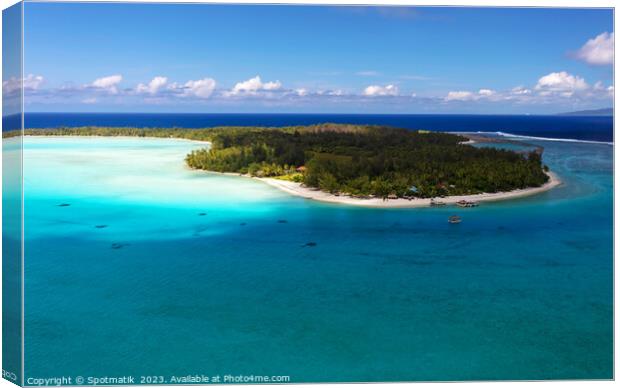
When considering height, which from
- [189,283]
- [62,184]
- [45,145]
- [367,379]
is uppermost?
[45,145]

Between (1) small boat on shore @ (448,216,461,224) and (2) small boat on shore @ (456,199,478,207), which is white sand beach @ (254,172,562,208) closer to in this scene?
(2) small boat on shore @ (456,199,478,207)

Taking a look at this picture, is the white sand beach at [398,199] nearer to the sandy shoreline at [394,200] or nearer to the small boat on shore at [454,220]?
the sandy shoreline at [394,200]

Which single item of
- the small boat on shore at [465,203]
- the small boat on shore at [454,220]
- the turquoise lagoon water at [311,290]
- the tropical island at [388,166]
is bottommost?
the turquoise lagoon water at [311,290]

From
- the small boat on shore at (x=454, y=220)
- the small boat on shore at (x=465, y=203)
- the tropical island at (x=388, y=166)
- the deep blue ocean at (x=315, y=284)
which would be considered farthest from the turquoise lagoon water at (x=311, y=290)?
the tropical island at (x=388, y=166)

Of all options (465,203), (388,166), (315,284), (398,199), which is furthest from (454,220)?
(315,284)

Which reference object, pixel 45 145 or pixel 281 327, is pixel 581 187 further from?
pixel 45 145

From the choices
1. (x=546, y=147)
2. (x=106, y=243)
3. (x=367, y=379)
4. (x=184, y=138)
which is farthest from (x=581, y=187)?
(x=184, y=138)

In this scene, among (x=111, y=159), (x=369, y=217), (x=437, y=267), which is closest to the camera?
(x=437, y=267)
